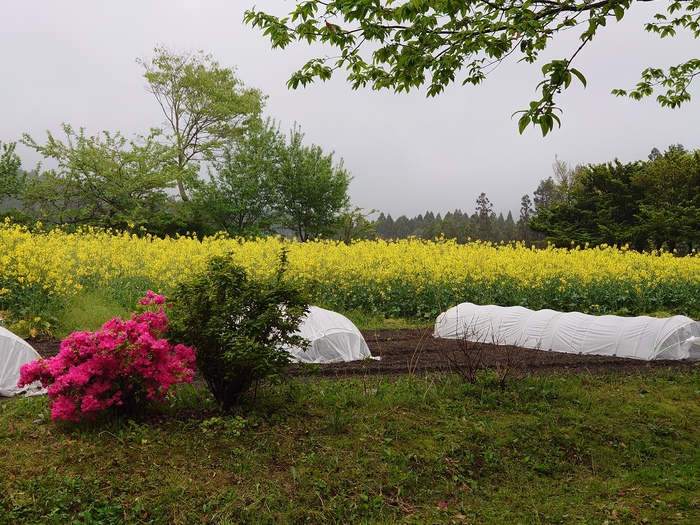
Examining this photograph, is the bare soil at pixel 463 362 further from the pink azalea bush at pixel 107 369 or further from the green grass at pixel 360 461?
the pink azalea bush at pixel 107 369

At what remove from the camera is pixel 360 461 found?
429 centimetres

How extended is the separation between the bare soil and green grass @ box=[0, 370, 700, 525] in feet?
3.87

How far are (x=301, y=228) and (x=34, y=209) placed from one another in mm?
11501

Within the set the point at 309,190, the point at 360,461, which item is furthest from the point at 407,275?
the point at 309,190

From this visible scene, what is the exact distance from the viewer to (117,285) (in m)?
11.2

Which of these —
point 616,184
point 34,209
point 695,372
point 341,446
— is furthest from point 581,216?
point 341,446

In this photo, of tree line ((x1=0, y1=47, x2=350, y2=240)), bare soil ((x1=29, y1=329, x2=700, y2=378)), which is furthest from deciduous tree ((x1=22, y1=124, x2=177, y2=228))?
bare soil ((x1=29, y1=329, x2=700, y2=378))

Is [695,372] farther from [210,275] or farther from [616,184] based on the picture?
[616,184]

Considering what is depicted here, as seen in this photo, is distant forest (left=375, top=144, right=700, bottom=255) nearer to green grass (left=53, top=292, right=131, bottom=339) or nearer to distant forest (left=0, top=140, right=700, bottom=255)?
distant forest (left=0, top=140, right=700, bottom=255)

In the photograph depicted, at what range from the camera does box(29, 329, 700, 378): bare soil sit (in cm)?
702

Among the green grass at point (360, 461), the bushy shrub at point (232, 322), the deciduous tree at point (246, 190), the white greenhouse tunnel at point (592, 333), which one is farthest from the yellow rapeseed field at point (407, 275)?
the deciduous tree at point (246, 190)

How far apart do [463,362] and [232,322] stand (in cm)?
359

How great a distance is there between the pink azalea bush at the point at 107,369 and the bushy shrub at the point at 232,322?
190mm

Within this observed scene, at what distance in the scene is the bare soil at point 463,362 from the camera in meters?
7.02
